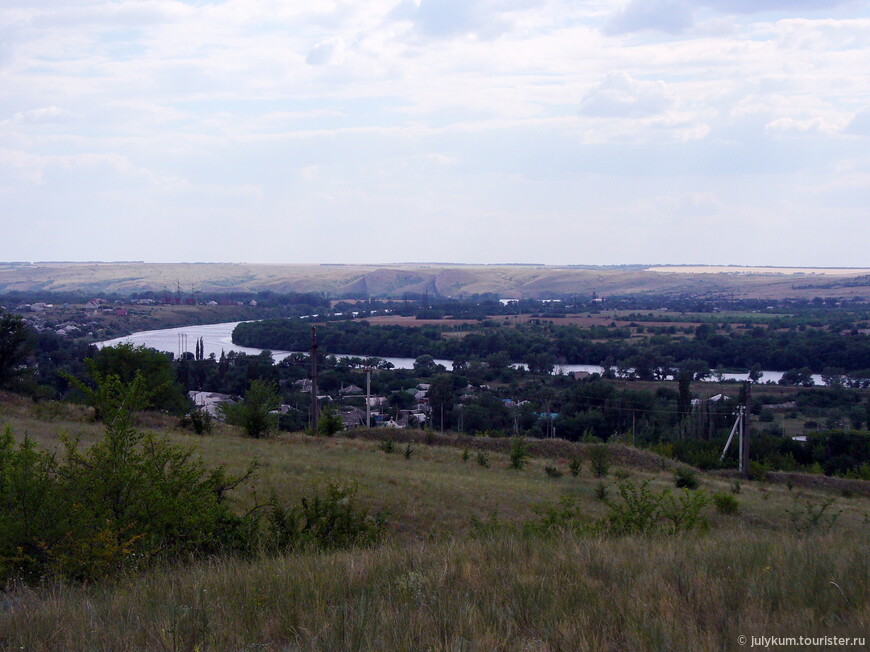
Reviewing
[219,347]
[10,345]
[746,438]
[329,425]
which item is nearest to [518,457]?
[329,425]

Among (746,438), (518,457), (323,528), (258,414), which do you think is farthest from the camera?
(746,438)

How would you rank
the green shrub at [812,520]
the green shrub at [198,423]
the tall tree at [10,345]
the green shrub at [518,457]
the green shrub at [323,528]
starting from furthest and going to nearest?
1. the tall tree at [10,345]
2. the green shrub at [518,457]
3. the green shrub at [198,423]
4. the green shrub at [812,520]
5. the green shrub at [323,528]

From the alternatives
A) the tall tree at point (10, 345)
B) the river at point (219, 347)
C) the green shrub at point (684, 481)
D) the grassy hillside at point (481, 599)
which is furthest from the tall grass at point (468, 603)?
the river at point (219, 347)

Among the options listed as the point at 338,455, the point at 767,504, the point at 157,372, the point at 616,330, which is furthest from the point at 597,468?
the point at 616,330

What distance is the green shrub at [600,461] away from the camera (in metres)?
22.6

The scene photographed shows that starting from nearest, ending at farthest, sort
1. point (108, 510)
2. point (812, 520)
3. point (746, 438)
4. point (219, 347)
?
point (108, 510)
point (812, 520)
point (746, 438)
point (219, 347)

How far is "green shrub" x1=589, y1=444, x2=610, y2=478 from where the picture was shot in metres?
22.6

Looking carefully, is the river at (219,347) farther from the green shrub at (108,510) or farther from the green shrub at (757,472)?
the green shrub at (108,510)

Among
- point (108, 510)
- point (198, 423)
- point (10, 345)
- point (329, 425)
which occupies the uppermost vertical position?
point (108, 510)

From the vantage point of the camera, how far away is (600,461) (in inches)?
915

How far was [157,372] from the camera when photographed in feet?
86.9

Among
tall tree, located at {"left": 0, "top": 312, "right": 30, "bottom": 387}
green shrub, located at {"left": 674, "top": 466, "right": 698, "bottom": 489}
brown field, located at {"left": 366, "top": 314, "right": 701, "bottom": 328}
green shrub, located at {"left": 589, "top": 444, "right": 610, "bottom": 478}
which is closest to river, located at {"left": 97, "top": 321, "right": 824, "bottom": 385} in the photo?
brown field, located at {"left": 366, "top": 314, "right": 701, "bottom": 328}

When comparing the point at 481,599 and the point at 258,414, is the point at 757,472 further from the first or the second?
the point at 481,599

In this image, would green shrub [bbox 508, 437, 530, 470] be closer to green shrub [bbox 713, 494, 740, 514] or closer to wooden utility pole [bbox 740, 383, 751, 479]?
green shrub [bbox 713, 494, 740, 514]
